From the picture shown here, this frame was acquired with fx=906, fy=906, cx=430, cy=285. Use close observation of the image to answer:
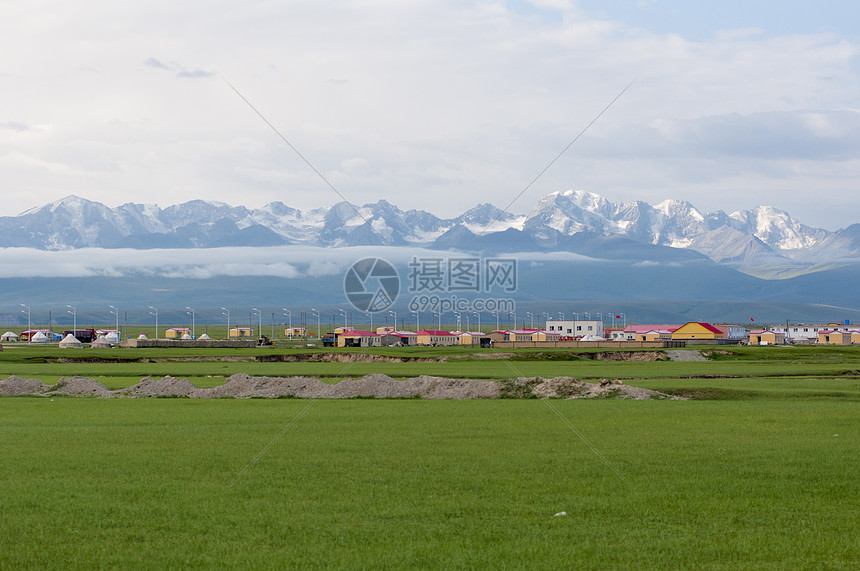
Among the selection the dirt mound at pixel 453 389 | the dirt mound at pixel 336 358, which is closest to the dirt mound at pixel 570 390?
the dirt mound at pixel 453 389

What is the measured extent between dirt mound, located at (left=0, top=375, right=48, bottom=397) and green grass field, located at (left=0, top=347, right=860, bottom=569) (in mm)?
16167

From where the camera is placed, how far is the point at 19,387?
51.4 metres

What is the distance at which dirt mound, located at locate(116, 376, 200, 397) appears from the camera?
5019 centimetres

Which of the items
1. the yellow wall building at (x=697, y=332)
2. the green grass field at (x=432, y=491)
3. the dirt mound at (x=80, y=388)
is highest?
the green grass field at (x=432, y=491)

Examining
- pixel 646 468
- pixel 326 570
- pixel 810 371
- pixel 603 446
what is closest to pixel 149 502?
pixel 326 570

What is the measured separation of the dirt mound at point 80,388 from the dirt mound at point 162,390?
44.3 inches

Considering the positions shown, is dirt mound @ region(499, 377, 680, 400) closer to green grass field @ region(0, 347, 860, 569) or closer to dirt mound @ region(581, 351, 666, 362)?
green grass field @ region(0, 347, 860, 569)

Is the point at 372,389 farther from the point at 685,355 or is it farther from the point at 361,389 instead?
the point at 685,355

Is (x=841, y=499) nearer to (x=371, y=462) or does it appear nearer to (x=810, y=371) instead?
(x=371, y=462)

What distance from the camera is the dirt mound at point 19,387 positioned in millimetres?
50525

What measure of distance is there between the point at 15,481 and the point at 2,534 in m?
5.21

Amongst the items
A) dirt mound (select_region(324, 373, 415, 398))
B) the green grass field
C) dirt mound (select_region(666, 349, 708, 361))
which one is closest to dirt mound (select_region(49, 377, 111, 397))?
dirt mound (select_region(324, 373, 415, 398))

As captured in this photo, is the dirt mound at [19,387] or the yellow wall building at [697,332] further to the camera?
the yellow wall building at [697,332]

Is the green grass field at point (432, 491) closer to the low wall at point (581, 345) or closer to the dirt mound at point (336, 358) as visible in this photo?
the dirt mound at point (336, 358)
